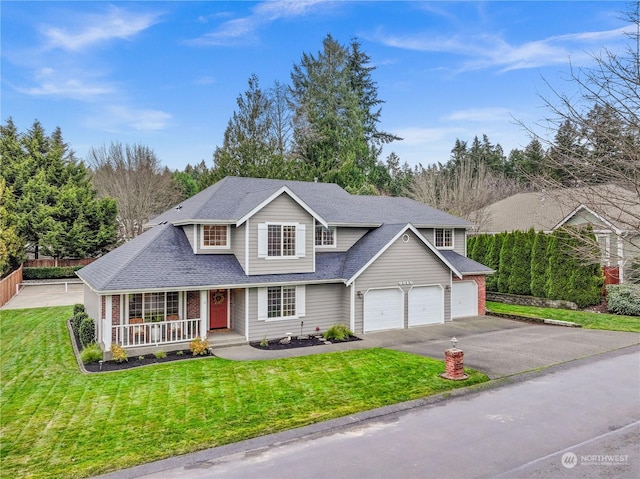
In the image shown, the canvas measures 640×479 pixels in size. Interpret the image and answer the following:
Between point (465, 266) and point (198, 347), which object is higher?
point (465, 266)

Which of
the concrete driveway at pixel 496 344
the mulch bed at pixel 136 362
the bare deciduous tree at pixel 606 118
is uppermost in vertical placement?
the bare deciduous tree at pixel 606 118

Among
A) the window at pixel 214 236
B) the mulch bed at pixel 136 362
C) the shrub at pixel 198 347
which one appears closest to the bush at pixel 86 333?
the mulch bed at pixel 136 362

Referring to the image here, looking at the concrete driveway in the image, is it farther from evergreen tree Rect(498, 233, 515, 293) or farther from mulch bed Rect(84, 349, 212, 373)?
evergreen tree Rect(498, 233, 515, 293)

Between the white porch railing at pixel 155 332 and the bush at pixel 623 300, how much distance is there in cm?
2166

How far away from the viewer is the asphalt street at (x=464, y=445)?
7.04m

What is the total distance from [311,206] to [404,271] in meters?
5.78

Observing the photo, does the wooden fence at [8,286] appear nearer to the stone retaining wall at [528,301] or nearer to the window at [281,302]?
the window at [281,302]

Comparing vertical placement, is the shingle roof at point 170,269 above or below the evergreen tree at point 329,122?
below

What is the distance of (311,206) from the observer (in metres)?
20.8

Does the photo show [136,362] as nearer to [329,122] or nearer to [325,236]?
[325,236]

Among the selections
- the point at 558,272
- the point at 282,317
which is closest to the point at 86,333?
the point at 282,317

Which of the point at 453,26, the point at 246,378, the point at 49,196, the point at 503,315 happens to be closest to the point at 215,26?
the point at 453,26

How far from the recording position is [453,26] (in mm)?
11609

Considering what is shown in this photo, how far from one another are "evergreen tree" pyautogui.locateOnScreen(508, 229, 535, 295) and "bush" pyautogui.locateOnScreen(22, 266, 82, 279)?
35.0 metres
